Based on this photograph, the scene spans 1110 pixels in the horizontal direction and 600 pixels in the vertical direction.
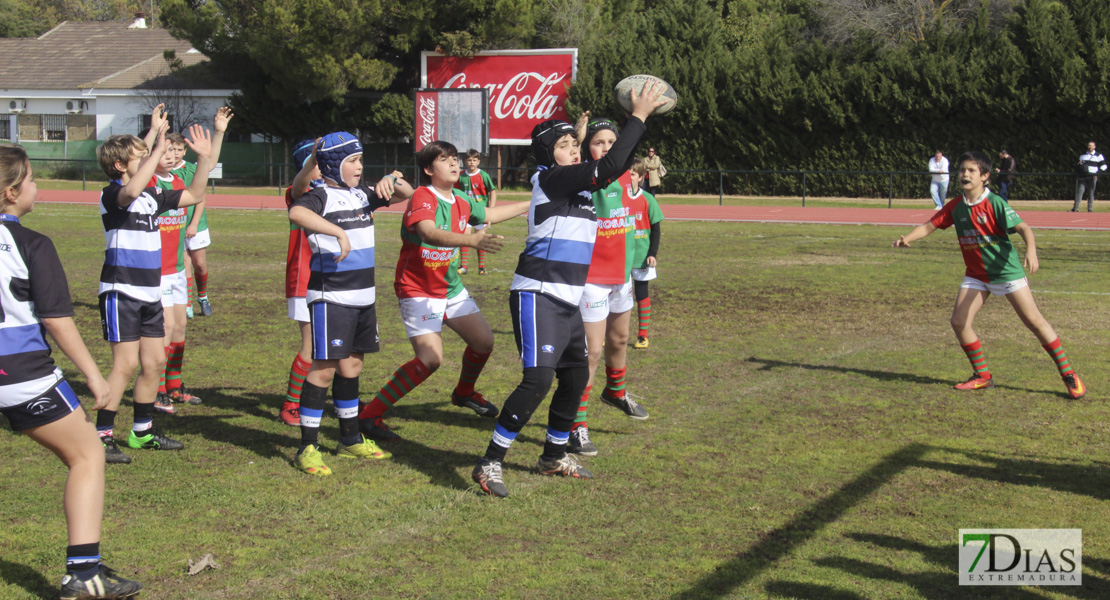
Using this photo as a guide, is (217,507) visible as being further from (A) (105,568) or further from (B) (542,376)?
(B) (542,376)

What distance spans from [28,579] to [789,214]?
26316 millimetres

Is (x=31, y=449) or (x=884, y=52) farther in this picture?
(x=884, y=52)

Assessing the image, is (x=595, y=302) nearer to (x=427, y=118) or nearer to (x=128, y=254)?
(x=128, y=254)

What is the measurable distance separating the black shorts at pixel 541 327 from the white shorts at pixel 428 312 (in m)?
1.17

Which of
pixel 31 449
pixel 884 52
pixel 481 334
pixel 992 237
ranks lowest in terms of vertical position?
pixel 31 449

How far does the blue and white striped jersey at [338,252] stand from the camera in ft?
18.5

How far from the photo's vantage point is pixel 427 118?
125 feet

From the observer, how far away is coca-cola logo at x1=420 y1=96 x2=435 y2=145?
1487 inches

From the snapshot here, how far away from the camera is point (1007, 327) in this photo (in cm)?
1062

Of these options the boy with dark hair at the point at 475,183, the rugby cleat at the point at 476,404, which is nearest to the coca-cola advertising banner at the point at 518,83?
the boy with dark hair at the point at 475,183

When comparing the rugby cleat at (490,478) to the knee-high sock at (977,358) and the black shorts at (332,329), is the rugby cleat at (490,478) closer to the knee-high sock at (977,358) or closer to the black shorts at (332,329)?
the black shorts at (332,329)

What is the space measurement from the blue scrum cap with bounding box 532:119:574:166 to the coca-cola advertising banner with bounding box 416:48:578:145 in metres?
34.1

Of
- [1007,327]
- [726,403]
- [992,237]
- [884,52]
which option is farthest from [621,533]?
[884,52]

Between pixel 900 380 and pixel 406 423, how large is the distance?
13.8 feet
